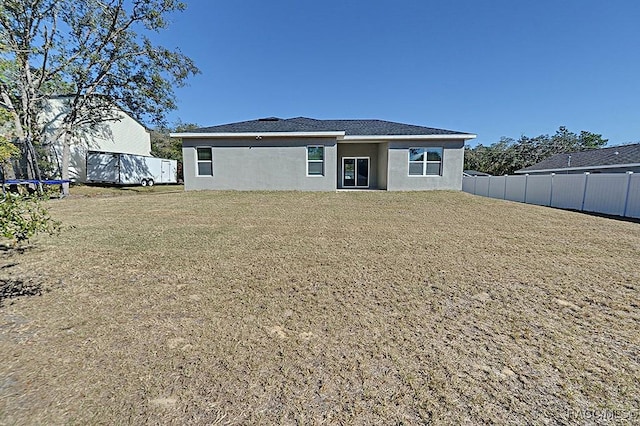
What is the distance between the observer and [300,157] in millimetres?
14664

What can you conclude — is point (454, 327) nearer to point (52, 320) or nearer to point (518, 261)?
point (518, 261)

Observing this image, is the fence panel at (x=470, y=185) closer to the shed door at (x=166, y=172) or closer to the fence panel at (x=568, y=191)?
the fence panel at (x=568, y=191)

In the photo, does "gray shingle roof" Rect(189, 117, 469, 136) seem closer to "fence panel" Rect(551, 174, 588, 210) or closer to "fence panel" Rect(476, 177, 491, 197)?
"fence panel" Rect(551, 174, 588, 210)

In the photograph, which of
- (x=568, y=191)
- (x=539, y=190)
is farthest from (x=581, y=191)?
(x=539, y=190)

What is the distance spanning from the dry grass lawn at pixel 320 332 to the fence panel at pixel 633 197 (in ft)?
17.3

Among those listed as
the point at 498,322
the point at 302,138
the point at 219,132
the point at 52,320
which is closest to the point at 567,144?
the point at 302,138

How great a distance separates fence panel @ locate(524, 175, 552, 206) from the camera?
13.3 meters

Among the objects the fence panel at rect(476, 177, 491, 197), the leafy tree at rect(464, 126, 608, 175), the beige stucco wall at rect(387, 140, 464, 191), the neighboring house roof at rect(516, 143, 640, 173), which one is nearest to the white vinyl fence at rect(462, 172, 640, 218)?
the fence panel at rect(476, 177, 491, 197)

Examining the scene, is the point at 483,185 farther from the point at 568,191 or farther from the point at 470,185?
the point at 568,191

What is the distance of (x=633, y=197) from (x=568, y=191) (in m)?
2.66

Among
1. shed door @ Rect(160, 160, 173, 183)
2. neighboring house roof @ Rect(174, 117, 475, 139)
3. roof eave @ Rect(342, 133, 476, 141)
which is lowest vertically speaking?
shed door @ Rect(160, 160, 173, 183)

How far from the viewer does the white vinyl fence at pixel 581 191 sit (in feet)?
A: 32.1

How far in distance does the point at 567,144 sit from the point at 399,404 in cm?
5147

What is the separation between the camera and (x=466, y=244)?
5836mm
